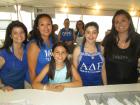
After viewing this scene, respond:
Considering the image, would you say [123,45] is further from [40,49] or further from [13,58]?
[13,58]

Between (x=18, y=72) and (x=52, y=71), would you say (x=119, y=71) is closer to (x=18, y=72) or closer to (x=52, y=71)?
(x=52, y=71)

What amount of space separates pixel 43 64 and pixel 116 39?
86cm

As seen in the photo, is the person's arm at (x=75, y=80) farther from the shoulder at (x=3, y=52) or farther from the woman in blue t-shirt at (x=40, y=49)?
the shoulder at (x=3, y=52)

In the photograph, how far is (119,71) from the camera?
91.4 inches

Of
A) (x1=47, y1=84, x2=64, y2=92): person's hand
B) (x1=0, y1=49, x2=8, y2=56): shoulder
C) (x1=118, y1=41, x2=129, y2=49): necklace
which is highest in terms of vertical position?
(x1=118, y1=41, x2=129, y2=49): necklace

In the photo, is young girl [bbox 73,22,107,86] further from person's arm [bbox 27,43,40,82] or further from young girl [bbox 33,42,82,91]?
person's arm [bbox 27,43,40,82]

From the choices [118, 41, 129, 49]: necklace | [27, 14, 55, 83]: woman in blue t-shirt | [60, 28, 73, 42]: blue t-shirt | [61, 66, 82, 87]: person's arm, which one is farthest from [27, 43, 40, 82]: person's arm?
[60, 28, 73, 42]: blue t-shirt

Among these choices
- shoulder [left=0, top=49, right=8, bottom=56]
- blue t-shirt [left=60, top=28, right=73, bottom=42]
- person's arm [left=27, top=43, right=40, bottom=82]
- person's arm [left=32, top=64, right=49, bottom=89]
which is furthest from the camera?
blue t-shirt [left=60, top=28, right=73, bottom=42]

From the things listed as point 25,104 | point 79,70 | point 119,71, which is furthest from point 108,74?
point 25,104

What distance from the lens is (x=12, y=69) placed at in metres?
2.13

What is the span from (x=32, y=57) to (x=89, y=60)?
23.1 inches

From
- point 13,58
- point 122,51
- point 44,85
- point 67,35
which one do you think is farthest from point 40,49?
point 67,35

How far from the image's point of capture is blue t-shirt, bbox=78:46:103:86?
224 centimetres

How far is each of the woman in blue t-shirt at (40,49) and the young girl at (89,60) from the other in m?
0.32
